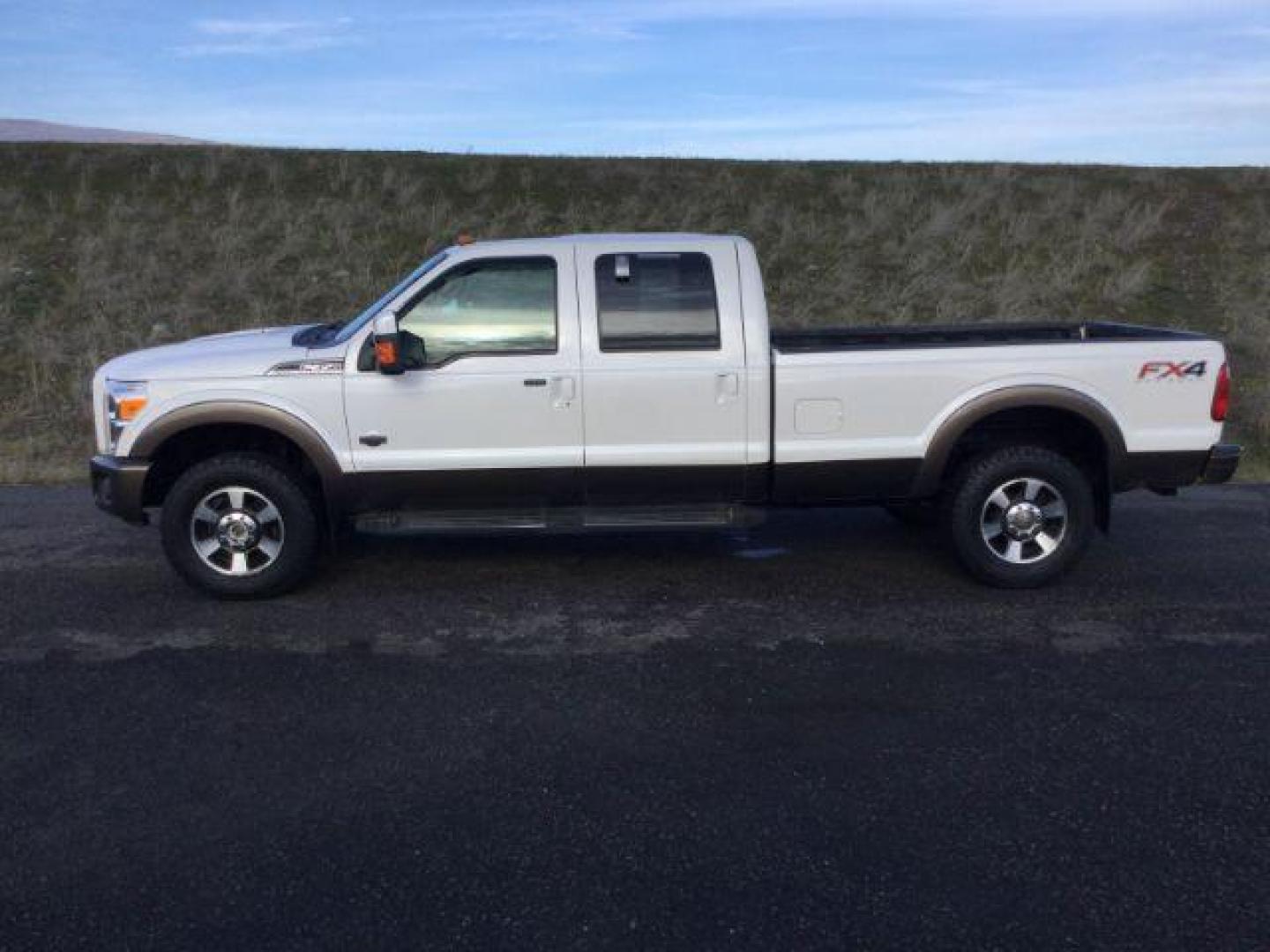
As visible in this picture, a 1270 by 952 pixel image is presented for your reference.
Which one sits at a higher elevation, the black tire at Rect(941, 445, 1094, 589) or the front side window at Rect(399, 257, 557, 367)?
the front side window at Rect(399, 257, 557, 367)

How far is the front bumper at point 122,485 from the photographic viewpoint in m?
6.39

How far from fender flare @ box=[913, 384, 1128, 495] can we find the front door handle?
195 cm

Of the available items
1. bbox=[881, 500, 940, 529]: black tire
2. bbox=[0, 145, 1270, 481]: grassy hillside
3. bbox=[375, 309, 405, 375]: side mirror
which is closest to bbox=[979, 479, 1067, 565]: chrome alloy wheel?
bbox=[881, 500, 940, 529]: black tire

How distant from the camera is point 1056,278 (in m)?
19.1

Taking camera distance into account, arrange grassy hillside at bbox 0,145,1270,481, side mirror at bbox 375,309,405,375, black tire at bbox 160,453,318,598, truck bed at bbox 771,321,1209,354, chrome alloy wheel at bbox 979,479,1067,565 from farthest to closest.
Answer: grassy hillside at bbox 0,145,1270,481
truck bed at bbox 771,321,1209,354
chrome alloy wheel at bbox 979,479,1067,565
black tire at bbox 160,453,318,598
side mirror at bbox 375,309,405,375

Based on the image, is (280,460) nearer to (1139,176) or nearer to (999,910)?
(999,910)

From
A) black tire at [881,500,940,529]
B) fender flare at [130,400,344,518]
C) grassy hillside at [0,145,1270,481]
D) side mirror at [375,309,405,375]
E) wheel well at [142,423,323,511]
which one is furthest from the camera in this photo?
grassy hillside at [0,145,1270,481]

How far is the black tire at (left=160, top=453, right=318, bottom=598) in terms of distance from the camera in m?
6.46

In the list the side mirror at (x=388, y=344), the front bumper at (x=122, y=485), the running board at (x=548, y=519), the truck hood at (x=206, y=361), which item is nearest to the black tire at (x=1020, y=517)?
the running board at (x=548, y=519)

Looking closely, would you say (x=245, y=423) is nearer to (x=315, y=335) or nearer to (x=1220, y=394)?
(x=315, y=335)

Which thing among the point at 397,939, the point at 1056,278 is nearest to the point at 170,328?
the point at 1056,278

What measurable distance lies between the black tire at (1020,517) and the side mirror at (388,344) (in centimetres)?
313

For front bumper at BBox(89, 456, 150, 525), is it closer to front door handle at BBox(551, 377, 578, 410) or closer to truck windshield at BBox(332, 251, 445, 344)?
truck windshield at BBox(332, 251, 445, 344)

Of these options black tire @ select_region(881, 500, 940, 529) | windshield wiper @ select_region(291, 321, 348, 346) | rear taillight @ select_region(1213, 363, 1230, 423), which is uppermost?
windshield wiper @ select_region(291, 321, 348, 346)
